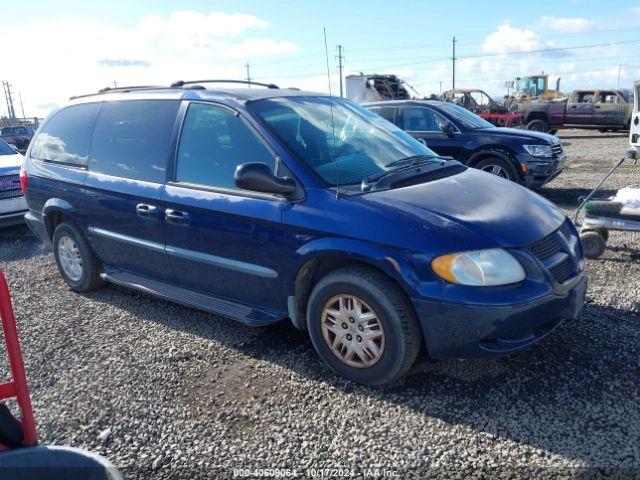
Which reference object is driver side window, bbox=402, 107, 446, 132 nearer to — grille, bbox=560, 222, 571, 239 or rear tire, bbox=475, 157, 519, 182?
rear tire, bbox=475, 157, 519, 182

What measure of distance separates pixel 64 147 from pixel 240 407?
3.29 metres

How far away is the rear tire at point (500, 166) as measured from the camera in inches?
342

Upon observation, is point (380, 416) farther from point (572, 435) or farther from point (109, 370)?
point (109, 370)

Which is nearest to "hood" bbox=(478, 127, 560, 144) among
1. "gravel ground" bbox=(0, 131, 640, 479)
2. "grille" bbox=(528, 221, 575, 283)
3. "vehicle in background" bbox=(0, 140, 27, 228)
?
"gravel ground" bbox=(0, 131, 640, 479)

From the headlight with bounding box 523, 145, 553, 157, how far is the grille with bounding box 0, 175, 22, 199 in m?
7.88

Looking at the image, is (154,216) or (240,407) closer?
(240,407)

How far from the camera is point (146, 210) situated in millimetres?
4094

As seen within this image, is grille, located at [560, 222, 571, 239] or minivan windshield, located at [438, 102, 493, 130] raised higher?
minivan windshield, located at [438, 102, 493, 130]

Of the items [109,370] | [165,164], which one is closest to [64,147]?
[165,164]

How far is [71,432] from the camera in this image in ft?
9.79

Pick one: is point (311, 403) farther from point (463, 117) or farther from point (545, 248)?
point (463, 117)

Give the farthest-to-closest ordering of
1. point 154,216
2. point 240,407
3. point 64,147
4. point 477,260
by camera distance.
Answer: point 64,147, point 154,216, point 240,407, point 477,260

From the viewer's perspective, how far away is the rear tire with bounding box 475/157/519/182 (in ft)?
28.5

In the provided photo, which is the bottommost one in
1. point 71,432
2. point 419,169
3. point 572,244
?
point 71,432
